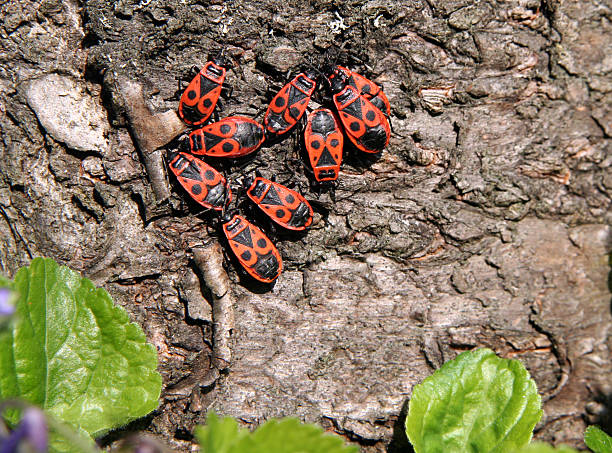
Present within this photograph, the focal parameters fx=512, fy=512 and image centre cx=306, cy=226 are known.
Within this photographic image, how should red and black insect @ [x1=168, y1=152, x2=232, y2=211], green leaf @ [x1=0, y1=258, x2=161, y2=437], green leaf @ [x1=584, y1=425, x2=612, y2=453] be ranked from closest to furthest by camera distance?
green leaf @ [x1=0, y1=258, x2=161, y2=437] < green leaf @ [x1=584, y1=425, x2=612, y2=453] < red and black insect @ [x1=168, y1=152, x2=232, y2=211]

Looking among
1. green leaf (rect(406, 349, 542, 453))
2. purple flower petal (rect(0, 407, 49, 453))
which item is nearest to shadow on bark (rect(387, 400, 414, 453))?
green leaf (rect(406, 349, 542, 453))

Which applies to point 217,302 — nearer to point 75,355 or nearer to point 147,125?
point 75,355

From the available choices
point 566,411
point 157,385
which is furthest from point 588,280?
point 157,385

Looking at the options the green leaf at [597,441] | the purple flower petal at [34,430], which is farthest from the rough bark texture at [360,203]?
the purple flower petal at [34,430]

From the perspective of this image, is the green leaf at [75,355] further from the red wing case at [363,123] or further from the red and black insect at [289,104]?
the red wing case at [363,123]

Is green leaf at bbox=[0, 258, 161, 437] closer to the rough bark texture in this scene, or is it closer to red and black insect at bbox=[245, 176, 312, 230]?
the rough bark texture

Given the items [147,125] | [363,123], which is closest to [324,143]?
[363,123]
